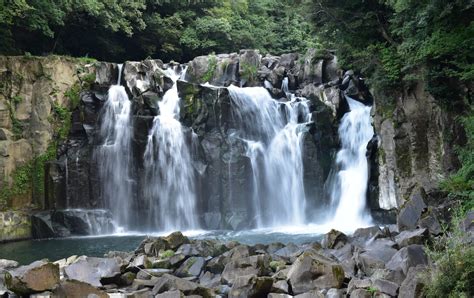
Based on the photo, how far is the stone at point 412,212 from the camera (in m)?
12.3

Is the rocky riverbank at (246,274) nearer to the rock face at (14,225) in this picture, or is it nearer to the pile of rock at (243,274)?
the pile of rock at (243,274)

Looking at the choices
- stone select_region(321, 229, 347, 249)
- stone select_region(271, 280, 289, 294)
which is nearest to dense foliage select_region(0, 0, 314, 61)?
stone select_region(321, 229, 347, 249)

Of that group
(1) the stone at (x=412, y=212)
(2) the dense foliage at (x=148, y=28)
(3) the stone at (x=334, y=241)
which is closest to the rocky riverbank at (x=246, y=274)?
(3) the stone at (x=334, y=241)

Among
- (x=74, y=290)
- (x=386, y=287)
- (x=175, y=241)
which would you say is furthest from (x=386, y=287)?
(x=175, y=241)

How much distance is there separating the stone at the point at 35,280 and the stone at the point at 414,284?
578 centimetres

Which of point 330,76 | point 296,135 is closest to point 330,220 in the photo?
point 296,135

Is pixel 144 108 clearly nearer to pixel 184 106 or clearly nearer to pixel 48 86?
pixel 184 106

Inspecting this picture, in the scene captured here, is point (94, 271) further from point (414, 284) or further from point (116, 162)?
point (116, 162)

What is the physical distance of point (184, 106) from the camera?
24188 mm

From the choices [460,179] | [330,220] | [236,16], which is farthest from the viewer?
[236,16]

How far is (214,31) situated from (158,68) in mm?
10073

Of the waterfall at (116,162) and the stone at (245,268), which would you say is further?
the waterfall at (116,162)

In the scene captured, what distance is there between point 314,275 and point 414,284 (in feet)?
6.32

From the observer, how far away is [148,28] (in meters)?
33.3
